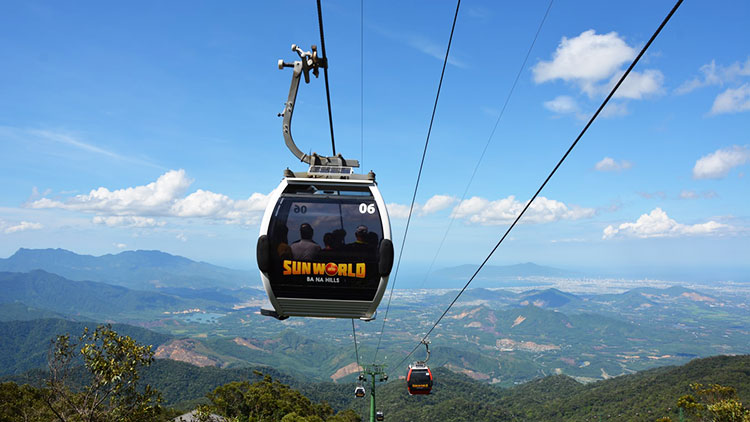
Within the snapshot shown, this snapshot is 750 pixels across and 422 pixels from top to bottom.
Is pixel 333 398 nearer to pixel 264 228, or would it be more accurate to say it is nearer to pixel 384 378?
pixel 384 378

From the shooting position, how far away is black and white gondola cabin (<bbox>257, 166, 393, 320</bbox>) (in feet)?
19.0

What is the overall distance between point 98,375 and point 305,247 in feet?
44.7

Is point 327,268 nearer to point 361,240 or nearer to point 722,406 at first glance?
point 361,240

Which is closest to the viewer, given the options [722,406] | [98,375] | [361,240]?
[361,240]

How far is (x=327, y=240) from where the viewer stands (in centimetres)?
584

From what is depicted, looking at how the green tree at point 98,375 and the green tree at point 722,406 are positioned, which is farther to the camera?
the green tree at point 722,406

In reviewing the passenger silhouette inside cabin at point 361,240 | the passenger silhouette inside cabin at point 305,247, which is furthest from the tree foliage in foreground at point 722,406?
the passenger silhouette inside cabin at point 305,247

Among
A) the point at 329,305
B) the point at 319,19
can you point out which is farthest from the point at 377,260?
the point at 319,19

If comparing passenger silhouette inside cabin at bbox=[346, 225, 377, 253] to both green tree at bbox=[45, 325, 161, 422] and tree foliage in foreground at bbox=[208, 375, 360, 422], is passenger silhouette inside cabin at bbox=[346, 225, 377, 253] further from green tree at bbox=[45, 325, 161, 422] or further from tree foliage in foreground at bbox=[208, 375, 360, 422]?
tree foliage in foreground at bbox=[208, 375, 360, 422]

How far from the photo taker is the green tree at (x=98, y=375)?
1392cm

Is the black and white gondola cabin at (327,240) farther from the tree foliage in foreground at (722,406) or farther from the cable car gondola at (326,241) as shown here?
the tree foliage in foreground at (722,406)

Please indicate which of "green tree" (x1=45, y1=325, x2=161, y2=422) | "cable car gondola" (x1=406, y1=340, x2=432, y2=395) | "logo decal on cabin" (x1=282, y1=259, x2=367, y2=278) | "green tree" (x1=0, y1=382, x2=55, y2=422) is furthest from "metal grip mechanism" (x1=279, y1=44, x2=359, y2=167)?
"green tree" (x1=0, y1=382, x2=55, y2=422)

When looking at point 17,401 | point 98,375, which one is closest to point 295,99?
point 98,375

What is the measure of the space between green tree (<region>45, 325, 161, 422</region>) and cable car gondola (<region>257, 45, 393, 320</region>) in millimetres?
12130
